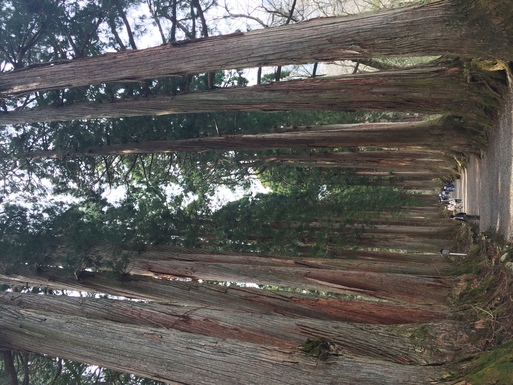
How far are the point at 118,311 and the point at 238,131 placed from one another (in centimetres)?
816

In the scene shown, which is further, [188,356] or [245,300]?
[245,300]

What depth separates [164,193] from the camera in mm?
13664

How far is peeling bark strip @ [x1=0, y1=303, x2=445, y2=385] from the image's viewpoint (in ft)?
15.9

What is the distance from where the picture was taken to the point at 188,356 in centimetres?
536

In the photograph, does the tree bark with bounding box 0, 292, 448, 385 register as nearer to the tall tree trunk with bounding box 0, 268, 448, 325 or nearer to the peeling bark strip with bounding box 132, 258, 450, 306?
the tall tree trunk with bounding box 0, 268, 448, 325

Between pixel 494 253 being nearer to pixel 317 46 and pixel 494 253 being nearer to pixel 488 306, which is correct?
pixel 488 306

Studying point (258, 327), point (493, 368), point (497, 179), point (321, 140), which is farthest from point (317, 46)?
point (321, 140)

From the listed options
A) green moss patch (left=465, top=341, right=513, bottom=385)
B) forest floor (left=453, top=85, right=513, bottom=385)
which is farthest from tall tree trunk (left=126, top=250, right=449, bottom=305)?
green moss patch (left=465, top=341, right=513, bottom=385)

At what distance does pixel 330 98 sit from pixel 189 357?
5.61 m

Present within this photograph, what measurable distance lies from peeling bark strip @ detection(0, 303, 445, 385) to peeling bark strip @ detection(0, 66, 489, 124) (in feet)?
15.3

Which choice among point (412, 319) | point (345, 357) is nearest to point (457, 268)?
point (412, 319)

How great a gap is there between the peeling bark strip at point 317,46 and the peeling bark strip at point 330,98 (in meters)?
1.12

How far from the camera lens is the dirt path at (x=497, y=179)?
809 centimetres

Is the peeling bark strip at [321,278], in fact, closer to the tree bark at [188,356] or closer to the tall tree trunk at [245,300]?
the tall tree trunk at [245,300]
